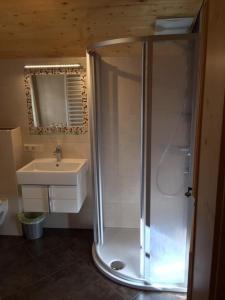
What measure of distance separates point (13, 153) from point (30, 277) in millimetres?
1299

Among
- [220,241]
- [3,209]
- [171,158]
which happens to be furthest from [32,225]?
[220,241]

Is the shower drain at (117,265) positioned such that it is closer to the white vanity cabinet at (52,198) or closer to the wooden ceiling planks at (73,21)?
the white vanity cabinet at (52,198)

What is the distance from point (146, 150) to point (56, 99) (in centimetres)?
143

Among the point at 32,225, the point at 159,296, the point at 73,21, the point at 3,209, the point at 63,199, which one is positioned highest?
the point at 73,21

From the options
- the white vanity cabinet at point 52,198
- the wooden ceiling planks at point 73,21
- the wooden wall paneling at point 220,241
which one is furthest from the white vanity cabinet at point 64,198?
the wooden wall paneling at point 220,241

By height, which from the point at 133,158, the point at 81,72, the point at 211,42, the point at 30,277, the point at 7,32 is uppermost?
the point at 7,32

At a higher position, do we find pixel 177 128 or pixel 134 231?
pixel 177 128

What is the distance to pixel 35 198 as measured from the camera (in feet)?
8.50

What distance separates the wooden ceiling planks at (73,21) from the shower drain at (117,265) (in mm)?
2218

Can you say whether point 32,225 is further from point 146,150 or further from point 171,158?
point 171,158

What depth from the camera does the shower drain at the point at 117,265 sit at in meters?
2.30

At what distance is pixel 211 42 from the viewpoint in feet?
2.80

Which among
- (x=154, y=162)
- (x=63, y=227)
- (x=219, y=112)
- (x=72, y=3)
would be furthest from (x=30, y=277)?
(x=72, y=3)

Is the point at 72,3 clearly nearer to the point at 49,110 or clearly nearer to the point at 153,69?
the point at 153,69
